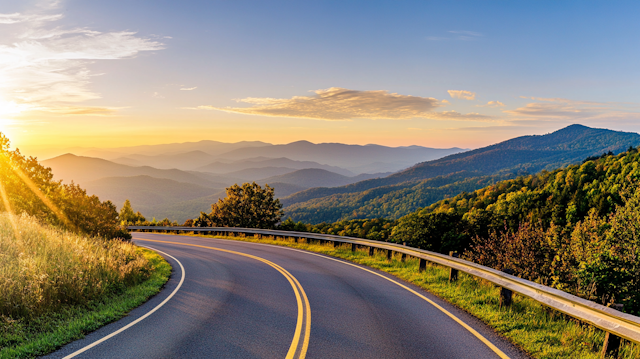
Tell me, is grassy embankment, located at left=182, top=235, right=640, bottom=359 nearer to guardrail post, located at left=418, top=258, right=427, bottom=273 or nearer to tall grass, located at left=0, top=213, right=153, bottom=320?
guardrail post, located at left=418, top=258, right=427, bottom=273

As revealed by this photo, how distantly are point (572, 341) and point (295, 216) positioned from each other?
171 metres

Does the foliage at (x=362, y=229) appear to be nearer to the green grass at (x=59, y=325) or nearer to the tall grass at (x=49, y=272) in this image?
the tall grass at (x=49, y=272)

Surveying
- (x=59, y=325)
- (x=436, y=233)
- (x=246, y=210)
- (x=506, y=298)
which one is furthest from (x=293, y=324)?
(x=246, y=210)

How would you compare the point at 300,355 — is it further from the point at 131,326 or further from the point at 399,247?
the point at 399,247

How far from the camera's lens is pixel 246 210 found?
48406 mm

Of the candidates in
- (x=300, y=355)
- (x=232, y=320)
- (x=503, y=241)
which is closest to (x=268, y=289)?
(x=232, y=320)

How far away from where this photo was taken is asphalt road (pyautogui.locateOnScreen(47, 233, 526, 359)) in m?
5.64

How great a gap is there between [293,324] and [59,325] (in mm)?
4531

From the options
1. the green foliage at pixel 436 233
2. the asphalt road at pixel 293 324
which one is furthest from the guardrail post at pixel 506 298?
the green foliage at pixel 436 233

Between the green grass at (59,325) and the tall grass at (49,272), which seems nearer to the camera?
the green grass at (59,325)

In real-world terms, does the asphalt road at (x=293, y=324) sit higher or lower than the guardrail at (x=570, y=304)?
lower

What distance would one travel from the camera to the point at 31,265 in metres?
7.71

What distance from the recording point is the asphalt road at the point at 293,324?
5.64 meters

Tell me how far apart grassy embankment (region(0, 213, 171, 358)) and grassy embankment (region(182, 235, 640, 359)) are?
26.7 feet
